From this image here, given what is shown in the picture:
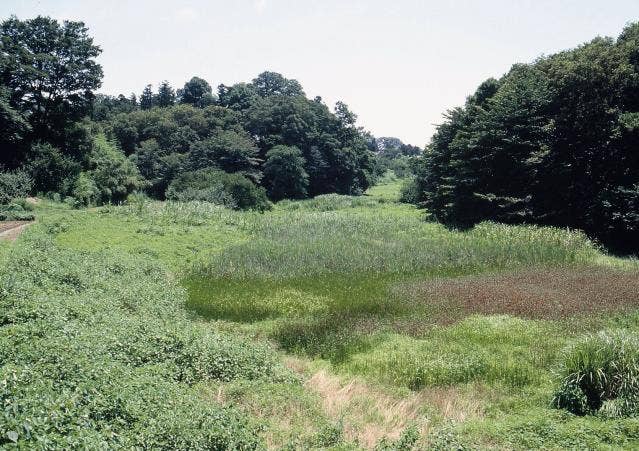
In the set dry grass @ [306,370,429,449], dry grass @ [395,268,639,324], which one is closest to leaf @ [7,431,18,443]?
dry grass @ [306,370,429,449]

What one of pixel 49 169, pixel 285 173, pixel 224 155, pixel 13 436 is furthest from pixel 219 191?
pixel 13 436

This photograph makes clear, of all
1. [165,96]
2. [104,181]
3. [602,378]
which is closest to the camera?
[602,378]

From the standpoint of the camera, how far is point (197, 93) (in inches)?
3730

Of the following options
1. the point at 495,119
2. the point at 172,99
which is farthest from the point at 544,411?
the point at 172,99

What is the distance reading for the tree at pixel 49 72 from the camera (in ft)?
134

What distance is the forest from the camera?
27.3 feet

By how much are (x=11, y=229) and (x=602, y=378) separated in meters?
27.2

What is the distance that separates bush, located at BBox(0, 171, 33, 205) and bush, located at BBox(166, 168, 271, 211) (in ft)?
42.3

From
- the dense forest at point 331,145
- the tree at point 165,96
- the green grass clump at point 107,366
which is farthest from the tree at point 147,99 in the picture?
the green grass clump at point 107,366

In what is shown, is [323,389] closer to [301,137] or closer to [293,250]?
[293,250]

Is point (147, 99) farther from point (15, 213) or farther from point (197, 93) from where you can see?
point (15, 213)

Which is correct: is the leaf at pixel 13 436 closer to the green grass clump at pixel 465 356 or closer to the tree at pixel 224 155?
the green grass clump at pixel 465 356

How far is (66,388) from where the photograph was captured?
7.79 m

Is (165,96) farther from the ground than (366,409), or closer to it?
farther from the ground
